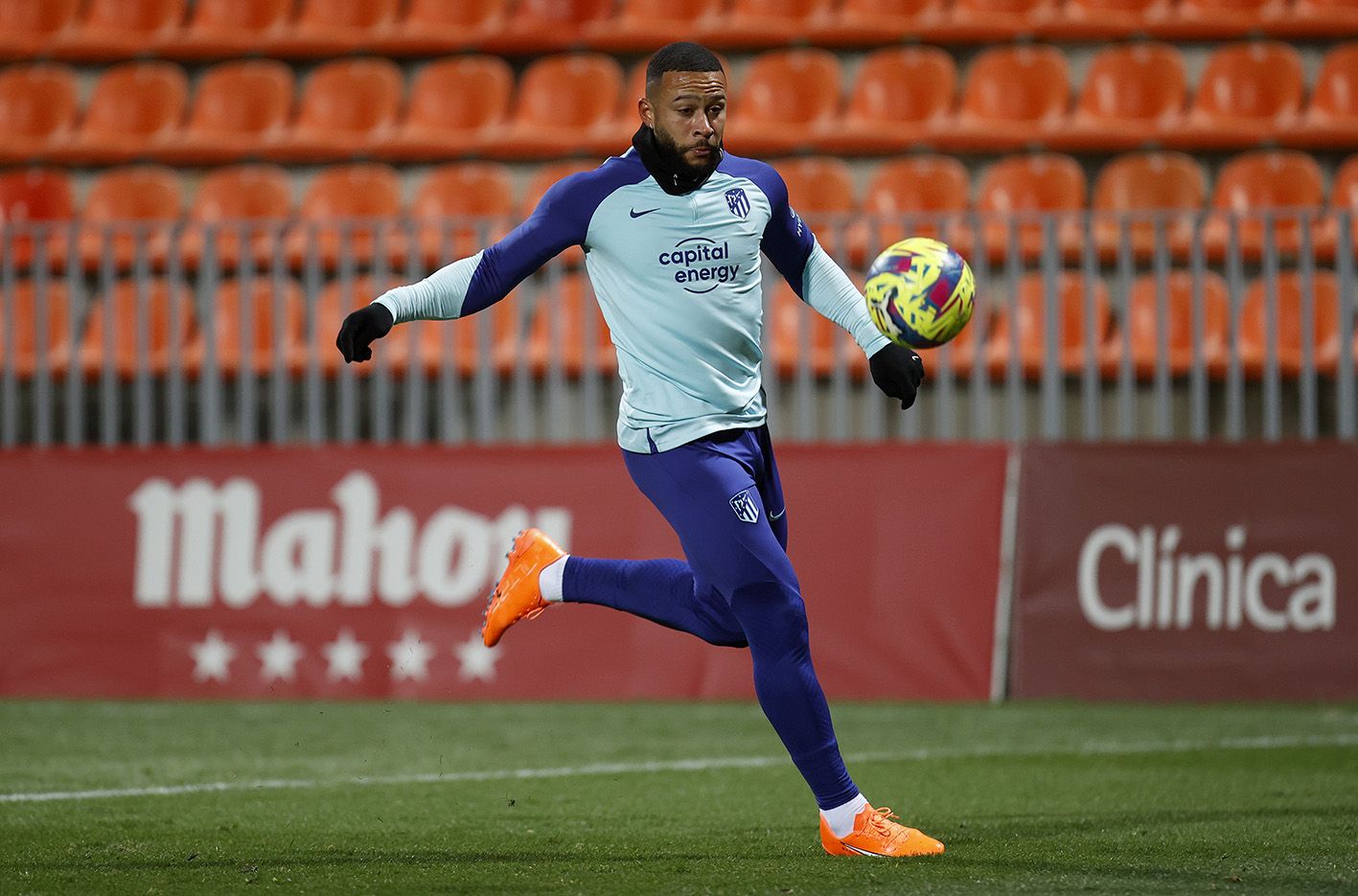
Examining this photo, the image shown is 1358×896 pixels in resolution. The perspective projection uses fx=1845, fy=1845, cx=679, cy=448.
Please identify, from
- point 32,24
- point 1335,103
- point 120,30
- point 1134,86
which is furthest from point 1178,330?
point 32,24

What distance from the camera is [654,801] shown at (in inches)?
238

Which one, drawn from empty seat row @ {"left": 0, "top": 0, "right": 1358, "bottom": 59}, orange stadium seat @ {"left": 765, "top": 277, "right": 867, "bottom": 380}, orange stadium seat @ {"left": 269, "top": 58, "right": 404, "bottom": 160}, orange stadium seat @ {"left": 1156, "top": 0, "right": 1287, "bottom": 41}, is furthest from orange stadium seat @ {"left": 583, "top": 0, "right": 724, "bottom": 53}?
orange stadium seat @ {"left": 1156, "top": 0, "right": 1287, "bottom": 41}

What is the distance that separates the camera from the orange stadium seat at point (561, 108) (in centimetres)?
1285

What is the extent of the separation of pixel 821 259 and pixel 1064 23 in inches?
331

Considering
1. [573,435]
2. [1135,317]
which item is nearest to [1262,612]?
[1135,317]

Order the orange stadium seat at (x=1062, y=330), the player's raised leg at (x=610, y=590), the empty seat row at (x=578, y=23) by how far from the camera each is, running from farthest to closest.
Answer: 1. the empty seat row at (x=578, y=23)
2. the orange stadium seat at (x=1062, y=330)
3. the player's raised leg at (x=610, y=590)

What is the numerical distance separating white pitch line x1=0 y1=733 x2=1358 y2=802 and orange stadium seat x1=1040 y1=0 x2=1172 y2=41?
6589 millimetres

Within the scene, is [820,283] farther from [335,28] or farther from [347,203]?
[335,28]

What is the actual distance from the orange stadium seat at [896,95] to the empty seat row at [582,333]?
2.05 metres

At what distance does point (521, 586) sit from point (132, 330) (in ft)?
20.4

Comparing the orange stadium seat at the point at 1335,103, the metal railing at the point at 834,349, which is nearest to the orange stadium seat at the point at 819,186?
the metal railing at the point at 834,349

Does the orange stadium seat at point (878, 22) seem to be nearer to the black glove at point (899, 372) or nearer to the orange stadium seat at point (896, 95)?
the orange stadium seat at point (896, 95)

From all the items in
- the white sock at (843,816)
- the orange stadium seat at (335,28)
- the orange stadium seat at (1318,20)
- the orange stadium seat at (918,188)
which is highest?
the orange stadium seat at (335,28)

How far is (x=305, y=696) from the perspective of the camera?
941cm
